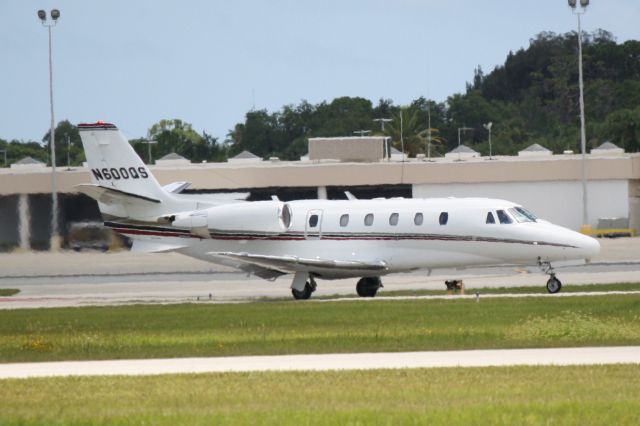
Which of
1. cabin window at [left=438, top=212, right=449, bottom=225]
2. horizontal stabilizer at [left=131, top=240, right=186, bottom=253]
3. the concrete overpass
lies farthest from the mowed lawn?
the concrete overpass

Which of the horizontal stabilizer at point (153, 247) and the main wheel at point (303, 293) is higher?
the horizontal stabilizer at point (153, 247)

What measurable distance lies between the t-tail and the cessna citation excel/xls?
28 mm

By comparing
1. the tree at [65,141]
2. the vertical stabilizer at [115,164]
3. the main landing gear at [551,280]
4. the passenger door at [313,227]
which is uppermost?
the tree at [65,141]

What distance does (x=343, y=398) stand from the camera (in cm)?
1844

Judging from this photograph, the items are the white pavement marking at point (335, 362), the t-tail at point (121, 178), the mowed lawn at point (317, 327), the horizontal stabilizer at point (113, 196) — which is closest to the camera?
the white pavement marking at point (335, 362)

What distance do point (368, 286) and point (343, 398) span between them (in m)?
22.1

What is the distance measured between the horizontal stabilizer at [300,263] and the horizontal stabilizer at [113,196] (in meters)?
3.09

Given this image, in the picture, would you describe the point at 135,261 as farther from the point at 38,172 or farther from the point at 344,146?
the point at 344,146

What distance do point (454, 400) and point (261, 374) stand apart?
13.0 ft

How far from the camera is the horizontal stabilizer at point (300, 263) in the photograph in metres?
38.8

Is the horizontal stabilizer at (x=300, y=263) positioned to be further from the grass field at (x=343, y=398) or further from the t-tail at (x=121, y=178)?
the grass field at (x=343, y=398)

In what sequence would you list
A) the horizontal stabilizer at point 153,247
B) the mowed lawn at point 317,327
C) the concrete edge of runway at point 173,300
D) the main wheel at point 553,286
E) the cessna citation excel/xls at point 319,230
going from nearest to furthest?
the mowed lawn at point 317,327, the concrete edge of runway at point 173,300, the main wheel at point 553,286, the cessna citation excel/xls at point 319,230, the horizontal stabilizer at point 153,247

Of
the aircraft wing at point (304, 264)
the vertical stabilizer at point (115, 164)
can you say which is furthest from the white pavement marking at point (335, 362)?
the vertical stabilizer at point (115, 164)

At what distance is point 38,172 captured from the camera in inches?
2635
